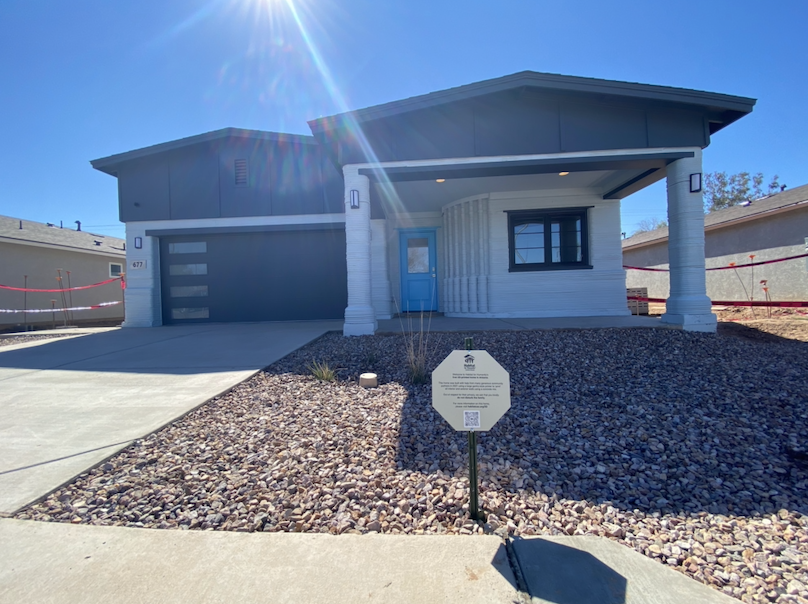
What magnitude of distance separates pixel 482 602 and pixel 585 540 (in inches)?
25.1

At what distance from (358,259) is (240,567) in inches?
229

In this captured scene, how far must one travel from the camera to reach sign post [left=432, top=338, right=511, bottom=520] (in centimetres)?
208

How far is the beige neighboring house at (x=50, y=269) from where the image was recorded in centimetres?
1270

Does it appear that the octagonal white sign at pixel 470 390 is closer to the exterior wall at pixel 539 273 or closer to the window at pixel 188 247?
the exterior wall at pixel 539 273

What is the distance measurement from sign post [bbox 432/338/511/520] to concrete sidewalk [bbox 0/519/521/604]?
0.43 meters

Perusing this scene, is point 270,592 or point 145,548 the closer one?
point 270,592

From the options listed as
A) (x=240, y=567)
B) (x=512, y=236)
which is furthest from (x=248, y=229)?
(x=240, y=567)

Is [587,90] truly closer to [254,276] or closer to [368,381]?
[368,381]

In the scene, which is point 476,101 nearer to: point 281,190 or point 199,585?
point 281,190

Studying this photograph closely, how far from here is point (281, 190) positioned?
10.2 meters

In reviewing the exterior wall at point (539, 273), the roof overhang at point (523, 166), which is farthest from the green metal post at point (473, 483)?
the exterior wall at point (539, 273)

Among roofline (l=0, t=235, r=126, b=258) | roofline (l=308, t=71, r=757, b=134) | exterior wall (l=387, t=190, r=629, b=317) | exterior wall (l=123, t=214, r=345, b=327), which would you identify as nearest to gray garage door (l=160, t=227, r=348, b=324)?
exterior wall (l=123, t=214, r=345, b=327)

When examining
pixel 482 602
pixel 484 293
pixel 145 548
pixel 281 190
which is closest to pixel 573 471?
pixel 482 602

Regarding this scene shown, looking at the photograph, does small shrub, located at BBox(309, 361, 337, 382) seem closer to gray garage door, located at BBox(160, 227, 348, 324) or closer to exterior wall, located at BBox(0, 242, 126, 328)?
gray garage door, located at BBox(160, 227, 348, 324)
